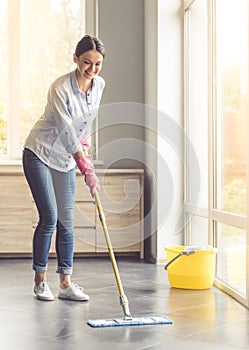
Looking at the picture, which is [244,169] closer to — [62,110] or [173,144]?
[62,110]

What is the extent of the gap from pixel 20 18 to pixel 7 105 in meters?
0.72

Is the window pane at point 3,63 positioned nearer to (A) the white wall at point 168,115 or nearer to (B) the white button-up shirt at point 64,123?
(A) the white wall at point 168,115

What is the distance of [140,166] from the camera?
6.25 metres

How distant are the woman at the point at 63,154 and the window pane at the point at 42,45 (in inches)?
96.1

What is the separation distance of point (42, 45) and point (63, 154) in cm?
267

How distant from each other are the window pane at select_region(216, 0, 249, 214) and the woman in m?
0.81

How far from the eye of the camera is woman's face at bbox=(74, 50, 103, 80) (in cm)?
364

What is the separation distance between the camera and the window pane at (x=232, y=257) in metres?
4.16

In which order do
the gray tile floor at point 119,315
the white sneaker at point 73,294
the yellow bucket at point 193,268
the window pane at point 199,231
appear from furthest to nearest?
1. the window pane at point 199,231
2. the yellow bucket at point 193,268
3. the white sneaker at point 73,294
4. the gray tile floor at point 119,315

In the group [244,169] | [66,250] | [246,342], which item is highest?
[244,169]


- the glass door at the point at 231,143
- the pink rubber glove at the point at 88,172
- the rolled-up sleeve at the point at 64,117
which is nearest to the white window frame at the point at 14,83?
the glass door at the point at 231,143

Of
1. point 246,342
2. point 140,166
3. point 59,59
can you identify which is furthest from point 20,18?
point 246,342

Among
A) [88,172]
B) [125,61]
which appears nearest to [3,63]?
[125,61]

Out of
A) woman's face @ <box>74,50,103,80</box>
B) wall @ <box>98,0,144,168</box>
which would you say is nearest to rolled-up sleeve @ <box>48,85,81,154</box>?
woman's face @ <box>74,50,103,80</box>
